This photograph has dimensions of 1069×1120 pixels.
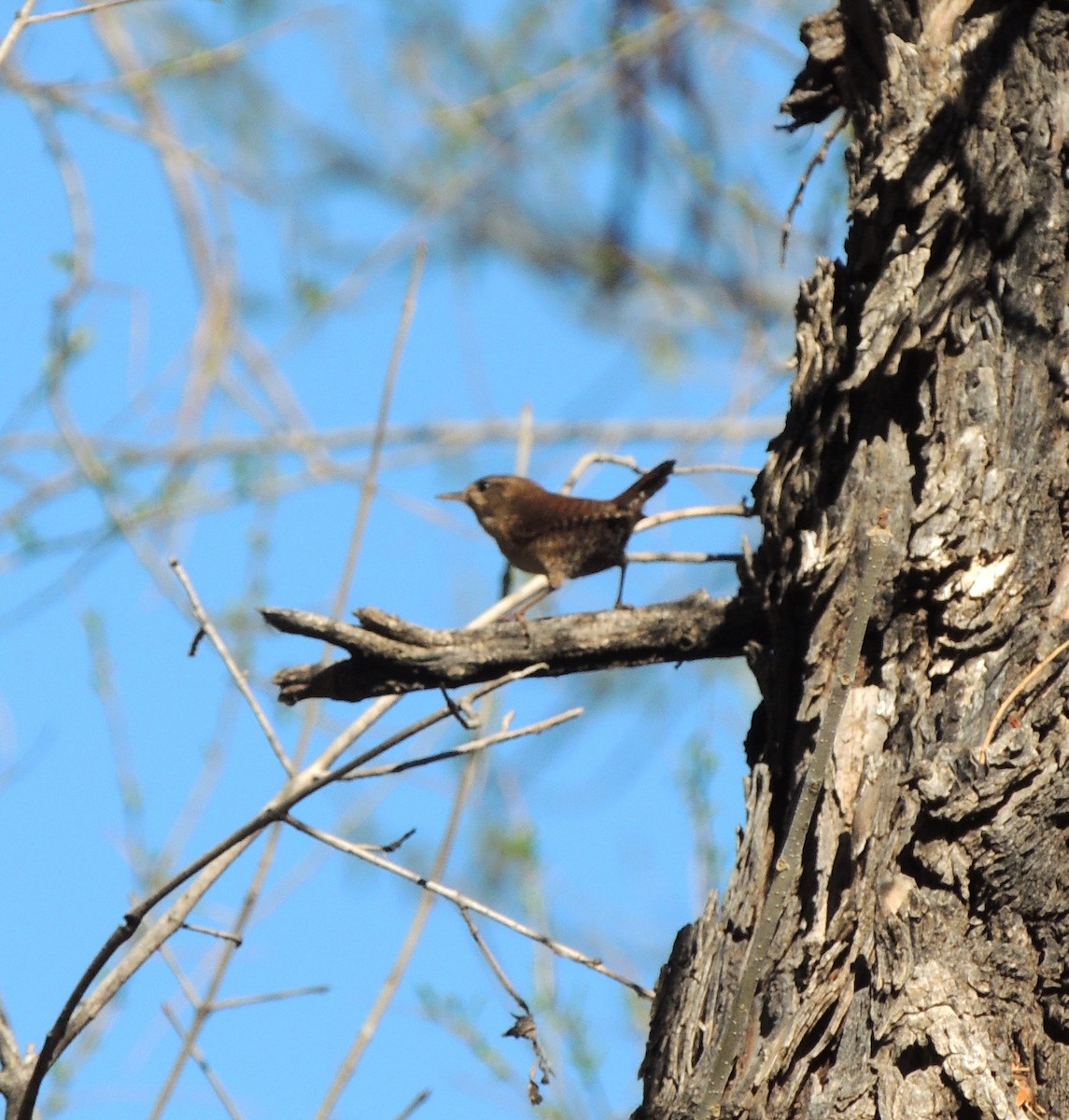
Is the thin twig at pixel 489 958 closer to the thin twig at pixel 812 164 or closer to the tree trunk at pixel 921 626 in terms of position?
the tree trunk at pixel 921 626

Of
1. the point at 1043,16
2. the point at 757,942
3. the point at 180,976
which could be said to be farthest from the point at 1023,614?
the point at 180,976

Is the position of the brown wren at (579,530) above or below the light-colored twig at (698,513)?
above

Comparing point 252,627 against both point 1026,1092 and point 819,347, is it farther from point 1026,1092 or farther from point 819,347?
point 1026,1092

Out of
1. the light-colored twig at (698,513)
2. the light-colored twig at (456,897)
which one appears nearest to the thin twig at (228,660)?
the light-colored twig at (456,897)

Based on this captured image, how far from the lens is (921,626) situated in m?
2.33

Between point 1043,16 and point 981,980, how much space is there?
5.55ft

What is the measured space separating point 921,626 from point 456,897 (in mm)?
872

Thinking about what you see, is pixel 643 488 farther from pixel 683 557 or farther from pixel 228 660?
pixel 228 660

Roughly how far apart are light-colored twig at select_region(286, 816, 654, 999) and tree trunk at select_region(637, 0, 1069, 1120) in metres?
0.14

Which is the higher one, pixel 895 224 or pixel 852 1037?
pixel 895 224

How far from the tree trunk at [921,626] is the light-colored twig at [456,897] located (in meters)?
0.14

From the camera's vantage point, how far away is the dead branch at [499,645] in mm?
2500

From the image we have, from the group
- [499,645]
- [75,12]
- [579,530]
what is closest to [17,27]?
[75,12]

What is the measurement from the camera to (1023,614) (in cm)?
228
